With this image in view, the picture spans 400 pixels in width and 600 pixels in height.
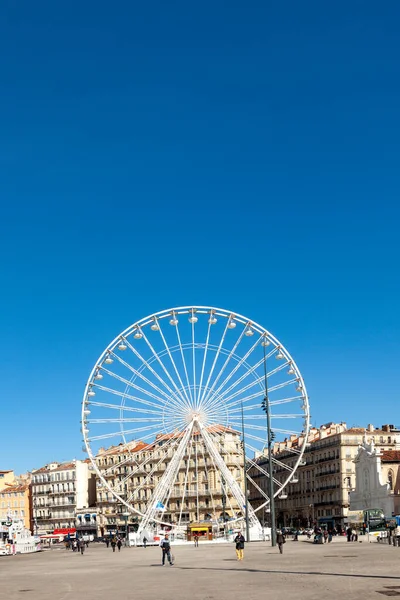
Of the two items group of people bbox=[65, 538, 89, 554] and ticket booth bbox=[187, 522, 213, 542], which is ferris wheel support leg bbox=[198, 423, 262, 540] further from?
group of people bbox=[65, 538, 89, 554]

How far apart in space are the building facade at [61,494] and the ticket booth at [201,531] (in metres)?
91.7

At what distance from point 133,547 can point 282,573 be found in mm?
51970

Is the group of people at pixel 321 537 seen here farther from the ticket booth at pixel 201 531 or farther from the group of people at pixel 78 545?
the group of people at pixel 78 545

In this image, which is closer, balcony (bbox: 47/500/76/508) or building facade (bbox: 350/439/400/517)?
building facade (bbox: 350/439/400/517)

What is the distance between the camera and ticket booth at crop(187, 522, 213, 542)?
7838cm

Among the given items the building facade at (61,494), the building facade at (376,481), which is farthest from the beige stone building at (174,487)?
the building facade at (376,481)

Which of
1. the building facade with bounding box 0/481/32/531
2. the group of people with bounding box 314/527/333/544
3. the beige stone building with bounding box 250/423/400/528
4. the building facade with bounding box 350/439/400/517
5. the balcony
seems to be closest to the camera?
the group of people with bounding box 314/527/333/544

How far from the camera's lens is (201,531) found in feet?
261

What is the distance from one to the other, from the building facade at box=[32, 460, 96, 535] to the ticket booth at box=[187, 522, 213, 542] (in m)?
91.7

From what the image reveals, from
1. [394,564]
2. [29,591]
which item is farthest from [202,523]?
[29,591]

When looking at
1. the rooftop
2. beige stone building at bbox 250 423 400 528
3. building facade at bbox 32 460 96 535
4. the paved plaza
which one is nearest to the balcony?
Result: building facade at bbox 32 460 96 535

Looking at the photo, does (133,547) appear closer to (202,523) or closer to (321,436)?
(202,523)

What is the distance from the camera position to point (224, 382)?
67.6m

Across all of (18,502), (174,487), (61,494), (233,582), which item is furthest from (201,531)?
(18,502)
